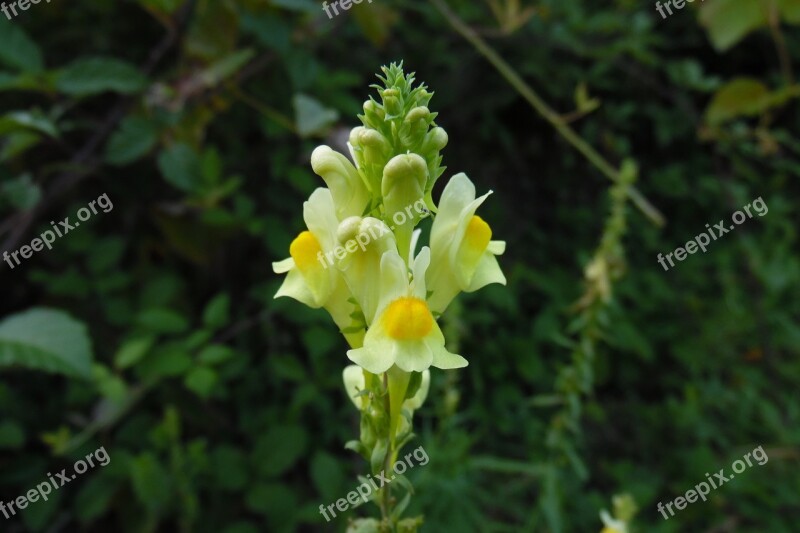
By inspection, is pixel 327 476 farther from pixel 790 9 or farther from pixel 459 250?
pixel 790 9

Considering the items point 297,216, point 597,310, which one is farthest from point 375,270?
point 297,216

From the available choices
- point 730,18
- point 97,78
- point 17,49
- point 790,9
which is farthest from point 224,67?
point 790,9

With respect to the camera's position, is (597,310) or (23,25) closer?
(597,310)

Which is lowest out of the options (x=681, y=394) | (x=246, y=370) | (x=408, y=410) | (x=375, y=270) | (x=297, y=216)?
(x=681, y=394)

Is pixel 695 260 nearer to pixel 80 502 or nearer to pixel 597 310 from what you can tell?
pixel 597 310

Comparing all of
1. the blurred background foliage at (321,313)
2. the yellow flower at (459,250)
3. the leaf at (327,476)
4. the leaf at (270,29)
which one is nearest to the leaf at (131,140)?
the blurred background foliage at (321,313)

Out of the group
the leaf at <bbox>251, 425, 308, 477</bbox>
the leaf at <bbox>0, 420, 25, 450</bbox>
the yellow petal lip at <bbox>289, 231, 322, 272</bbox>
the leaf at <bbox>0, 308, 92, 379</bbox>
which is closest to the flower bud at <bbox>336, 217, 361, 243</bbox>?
the yellow petal lip at <bbox>289, 231, 322, 272</bbox>

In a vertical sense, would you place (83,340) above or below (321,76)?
below
